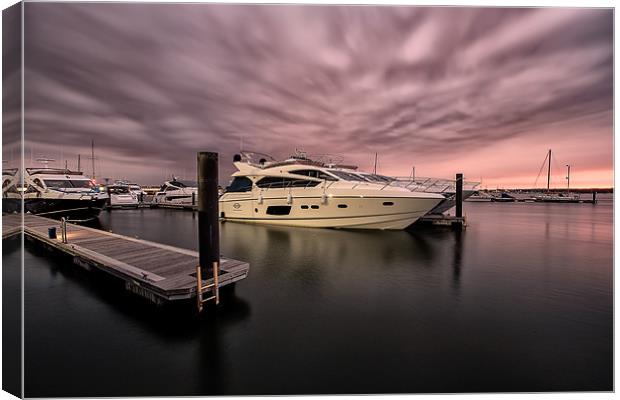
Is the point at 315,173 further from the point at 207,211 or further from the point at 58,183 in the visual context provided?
the point at 58,183

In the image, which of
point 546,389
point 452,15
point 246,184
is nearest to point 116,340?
point 546,389

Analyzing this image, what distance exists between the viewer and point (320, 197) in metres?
12.4

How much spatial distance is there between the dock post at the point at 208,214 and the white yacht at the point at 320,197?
8.16 metres

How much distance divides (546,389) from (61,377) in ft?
17.6

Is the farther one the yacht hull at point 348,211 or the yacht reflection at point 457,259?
the yacht hull at point 348,211

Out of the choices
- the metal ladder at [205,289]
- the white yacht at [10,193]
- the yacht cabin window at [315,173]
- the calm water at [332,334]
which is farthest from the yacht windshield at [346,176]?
the white yacht at [10,193]

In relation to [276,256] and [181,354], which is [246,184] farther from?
[181,354]

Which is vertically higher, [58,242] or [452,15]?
[452,15]

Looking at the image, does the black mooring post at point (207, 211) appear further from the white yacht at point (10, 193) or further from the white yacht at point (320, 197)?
the white yacht at point (320, 197)

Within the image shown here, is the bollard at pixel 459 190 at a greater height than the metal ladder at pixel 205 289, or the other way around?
the bollard at pixel 459 190

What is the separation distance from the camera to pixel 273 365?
3.04 m

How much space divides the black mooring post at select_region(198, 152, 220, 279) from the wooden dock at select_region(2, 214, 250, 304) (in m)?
0.33

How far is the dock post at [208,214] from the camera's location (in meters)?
4.03

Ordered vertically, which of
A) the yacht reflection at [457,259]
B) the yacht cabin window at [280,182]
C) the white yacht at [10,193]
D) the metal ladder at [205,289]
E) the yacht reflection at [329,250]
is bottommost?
the yacht reflection at [457,259]
